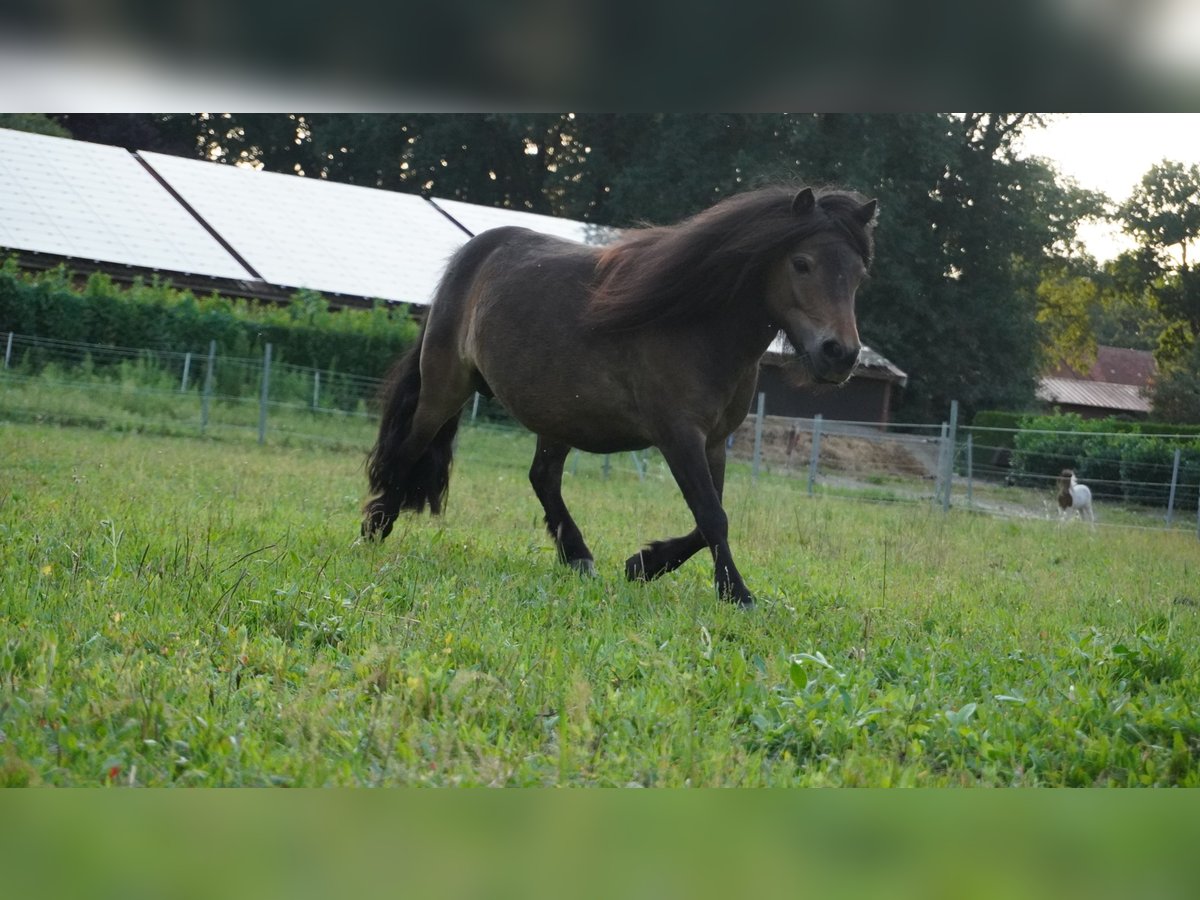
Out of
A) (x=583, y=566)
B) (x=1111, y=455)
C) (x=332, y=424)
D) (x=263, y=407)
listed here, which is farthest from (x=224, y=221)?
(x=583, y=566)

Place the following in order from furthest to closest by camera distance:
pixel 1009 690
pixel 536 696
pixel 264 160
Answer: pixel 264 160 → pixel 1009 690 → pixel 536 696

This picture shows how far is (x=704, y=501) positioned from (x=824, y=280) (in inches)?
47.4

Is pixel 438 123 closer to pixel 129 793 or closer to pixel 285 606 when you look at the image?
pixel 285 606

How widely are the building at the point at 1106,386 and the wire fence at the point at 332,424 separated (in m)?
0.73

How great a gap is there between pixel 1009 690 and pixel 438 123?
24.1 meters

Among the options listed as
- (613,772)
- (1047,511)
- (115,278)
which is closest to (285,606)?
(613,772)

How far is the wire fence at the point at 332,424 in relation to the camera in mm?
16172

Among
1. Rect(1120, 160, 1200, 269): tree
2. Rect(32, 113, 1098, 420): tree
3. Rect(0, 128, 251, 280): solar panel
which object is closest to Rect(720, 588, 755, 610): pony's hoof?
Rect(1120, 160, 1200, 269): tree

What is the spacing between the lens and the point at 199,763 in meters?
2.31

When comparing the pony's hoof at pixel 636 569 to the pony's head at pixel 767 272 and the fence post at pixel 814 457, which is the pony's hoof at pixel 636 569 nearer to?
the pony's head at pixel 767 272

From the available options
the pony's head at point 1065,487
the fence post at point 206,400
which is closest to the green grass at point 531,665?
the pony's head at point 1065,487

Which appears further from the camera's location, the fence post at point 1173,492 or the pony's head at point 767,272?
the fence post at point 1173,492

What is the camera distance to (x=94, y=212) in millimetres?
19984

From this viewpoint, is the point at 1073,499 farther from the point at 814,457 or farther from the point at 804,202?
the point at 804,202
